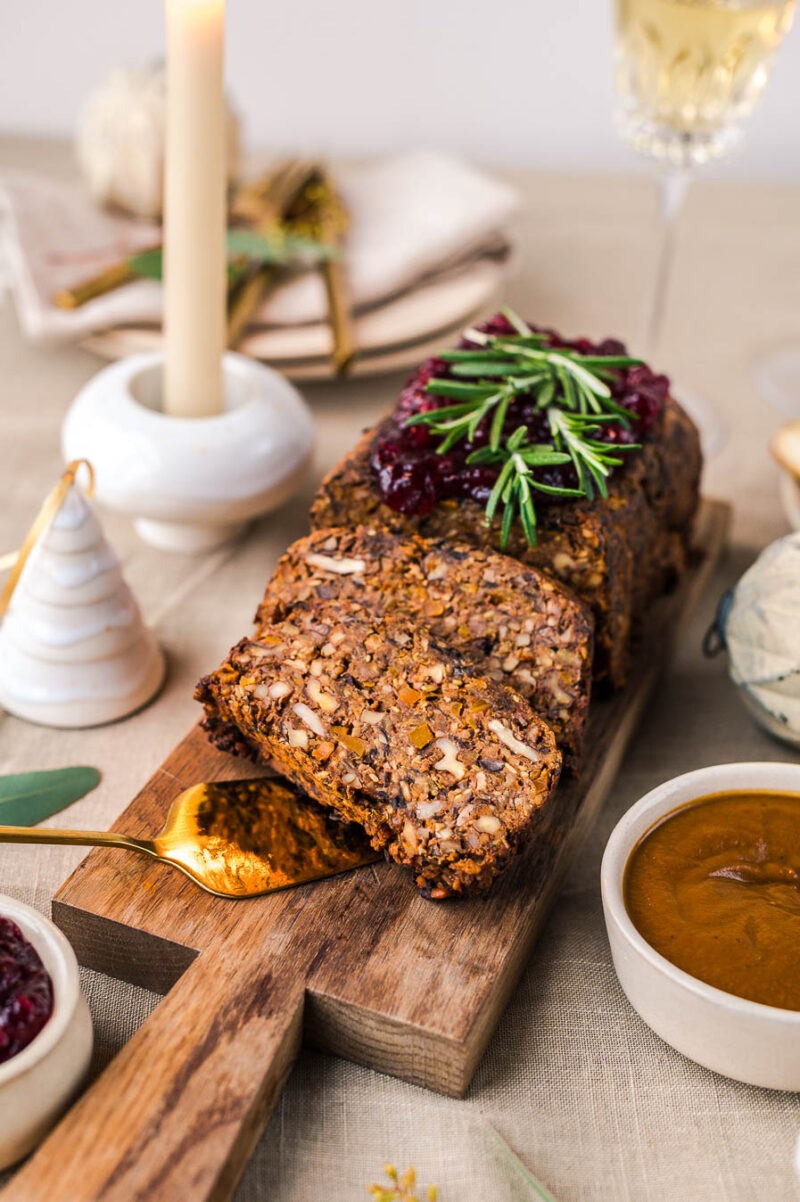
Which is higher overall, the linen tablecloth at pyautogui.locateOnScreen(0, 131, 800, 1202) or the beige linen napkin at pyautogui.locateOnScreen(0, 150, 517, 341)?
the beige linen napkin at pyautogui.locateOnScreen(0, 150, 517, 341)

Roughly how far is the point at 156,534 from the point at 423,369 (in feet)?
2.60

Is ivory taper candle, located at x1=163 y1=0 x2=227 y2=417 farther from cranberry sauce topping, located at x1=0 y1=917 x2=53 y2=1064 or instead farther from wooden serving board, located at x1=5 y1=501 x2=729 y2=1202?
cranberry sauce topping, located at x1=0 y1=917 x2=53 y2=1064

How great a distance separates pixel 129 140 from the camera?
3.61 m

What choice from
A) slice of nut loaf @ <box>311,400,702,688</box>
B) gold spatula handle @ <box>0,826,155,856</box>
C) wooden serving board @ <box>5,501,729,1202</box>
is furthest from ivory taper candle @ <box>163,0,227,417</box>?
gold spatula handle @ <box>0,826,155,856</box>

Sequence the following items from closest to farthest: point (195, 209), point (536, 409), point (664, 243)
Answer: point (536, 409) → point (195, 209) → point (664, 243)

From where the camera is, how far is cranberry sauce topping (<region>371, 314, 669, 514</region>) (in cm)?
219

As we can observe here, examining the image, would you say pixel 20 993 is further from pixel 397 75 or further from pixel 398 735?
pixel 397 75

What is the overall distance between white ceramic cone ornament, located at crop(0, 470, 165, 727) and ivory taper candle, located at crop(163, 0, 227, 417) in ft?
1.58

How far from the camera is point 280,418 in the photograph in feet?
8.70

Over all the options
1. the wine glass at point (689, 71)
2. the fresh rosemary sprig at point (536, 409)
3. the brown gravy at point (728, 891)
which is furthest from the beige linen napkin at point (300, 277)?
the brown gravy at point (728, 891)

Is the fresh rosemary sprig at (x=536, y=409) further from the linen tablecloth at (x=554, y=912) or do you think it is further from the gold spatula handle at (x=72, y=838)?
the gold spatula handle at (x=72, y=838)

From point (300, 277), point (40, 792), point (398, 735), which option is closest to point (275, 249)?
point (300, 277)

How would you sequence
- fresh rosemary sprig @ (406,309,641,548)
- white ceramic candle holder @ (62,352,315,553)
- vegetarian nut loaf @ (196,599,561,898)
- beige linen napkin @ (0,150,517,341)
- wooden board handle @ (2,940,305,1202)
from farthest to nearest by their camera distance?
beige linen napkin @ (0,150,517,341)
white ceramic candle holder @ (62,352,315,553)
fresh rosemary sprig @ (406,309,641,548)
vegetarian nut loaf @ (196,599,561,898)
wooden board handle @ (2,940,305,1202)

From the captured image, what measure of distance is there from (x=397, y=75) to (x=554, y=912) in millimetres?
4351
